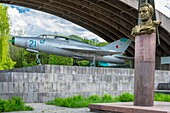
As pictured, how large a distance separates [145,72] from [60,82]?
7.95 m

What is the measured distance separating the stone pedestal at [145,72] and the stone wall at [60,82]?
7.14 m

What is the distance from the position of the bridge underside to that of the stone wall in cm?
1432

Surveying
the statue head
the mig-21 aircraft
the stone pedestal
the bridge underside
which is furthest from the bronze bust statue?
the bridge underside

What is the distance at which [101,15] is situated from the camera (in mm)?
36906

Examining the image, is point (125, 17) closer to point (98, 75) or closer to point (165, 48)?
point (165, 48)

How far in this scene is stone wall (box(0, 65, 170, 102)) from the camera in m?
14.6

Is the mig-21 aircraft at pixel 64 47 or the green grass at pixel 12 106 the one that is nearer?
the green grass at pixel 12 106

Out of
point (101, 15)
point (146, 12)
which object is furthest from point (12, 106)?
→ point (101, 15)

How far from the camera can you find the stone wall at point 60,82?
47.9 feet

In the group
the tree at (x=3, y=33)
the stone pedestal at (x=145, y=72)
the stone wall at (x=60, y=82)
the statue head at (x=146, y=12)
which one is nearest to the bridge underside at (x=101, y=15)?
the tree at (x=3, y=33)

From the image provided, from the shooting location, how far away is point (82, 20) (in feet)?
130

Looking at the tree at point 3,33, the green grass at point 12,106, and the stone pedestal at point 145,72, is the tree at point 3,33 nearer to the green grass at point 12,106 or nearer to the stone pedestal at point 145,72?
the green grass at point 12,106

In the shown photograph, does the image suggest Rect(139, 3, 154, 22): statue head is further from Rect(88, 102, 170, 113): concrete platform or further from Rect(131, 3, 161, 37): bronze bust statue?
Rect(88, 102, 170, 113): concrete platform

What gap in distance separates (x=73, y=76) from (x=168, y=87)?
23.4ft
